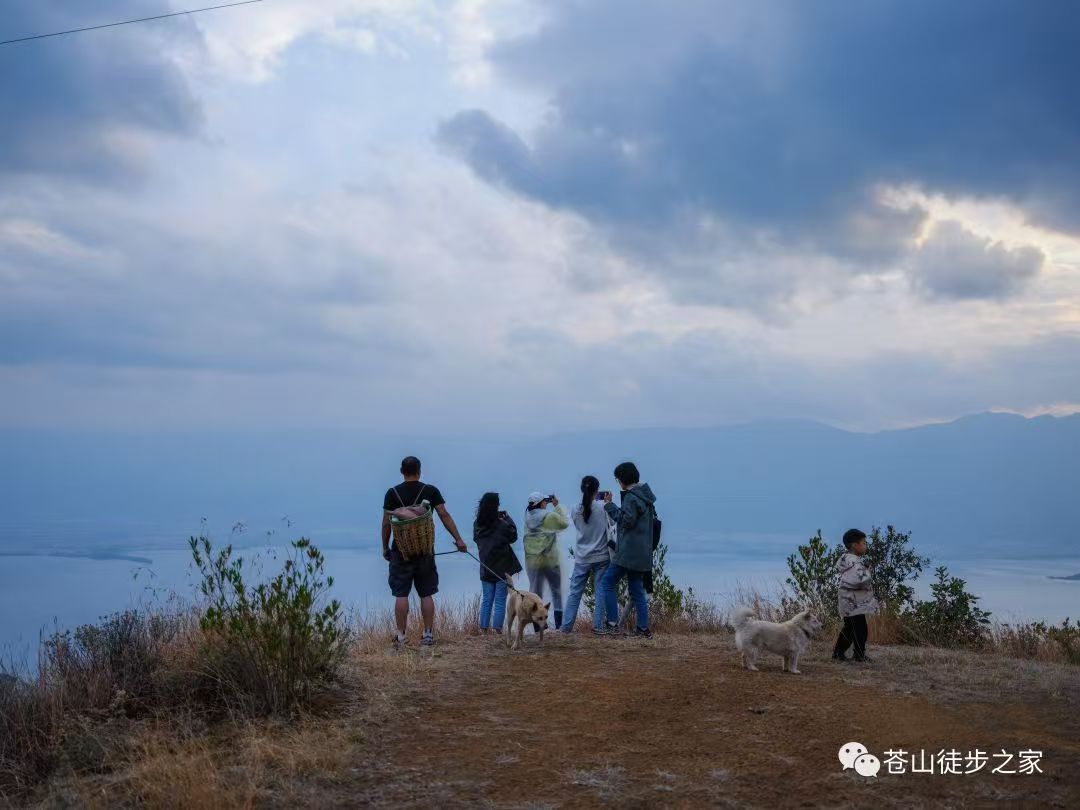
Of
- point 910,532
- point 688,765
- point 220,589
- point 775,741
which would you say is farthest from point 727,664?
point 910,532

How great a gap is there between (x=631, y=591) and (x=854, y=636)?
290 cm

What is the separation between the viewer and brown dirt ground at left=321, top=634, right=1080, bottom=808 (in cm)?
559

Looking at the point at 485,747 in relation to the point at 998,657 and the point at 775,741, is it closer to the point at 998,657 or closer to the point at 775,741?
the point at 775,741

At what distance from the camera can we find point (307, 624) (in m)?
7.50

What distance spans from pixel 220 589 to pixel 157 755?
1714 millimetres

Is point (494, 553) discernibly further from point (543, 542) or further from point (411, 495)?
point (411, 495)

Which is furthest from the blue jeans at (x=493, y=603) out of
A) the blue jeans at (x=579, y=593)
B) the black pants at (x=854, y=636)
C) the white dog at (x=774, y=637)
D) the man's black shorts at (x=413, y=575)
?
the black pants at (x=854, y=636)

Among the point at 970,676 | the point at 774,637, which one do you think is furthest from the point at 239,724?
the point at 970,676

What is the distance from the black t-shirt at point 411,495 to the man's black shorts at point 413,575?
0.58 metres

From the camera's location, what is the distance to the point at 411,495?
10.3 m

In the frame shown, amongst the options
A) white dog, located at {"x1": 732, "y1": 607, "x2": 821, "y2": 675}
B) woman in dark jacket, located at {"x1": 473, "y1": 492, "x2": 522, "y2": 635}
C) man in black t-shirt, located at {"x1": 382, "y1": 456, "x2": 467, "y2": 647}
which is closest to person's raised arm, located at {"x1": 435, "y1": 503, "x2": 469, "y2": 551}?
man in black t-shirt, located at {"x1": 382, "y1": 456, "x2": 467, "y2": 647}

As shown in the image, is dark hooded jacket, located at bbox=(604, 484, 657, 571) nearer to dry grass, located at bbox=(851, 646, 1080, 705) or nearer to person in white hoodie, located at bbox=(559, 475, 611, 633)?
person in white hoodie, located at bbox=(559, 475, 611, 633)

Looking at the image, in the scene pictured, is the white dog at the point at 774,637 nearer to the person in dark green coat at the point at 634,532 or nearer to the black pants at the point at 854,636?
the black pants at the point at 854,636

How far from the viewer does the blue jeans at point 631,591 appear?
11.5 meters
